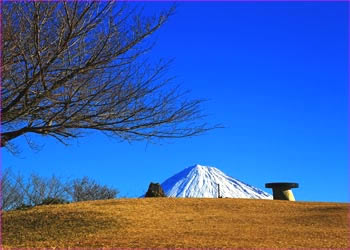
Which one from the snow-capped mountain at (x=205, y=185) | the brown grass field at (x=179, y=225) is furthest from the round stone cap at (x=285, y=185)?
the snow-capped mountain at (x=205, y=185)

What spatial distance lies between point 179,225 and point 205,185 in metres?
17.1

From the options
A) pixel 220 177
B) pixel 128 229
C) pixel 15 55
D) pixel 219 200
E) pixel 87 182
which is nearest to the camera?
pixel 15 55

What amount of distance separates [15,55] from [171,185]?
83.4 feet

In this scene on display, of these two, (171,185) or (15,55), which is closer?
(15,55)

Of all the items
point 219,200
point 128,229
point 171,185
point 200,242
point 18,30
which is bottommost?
point 200,242

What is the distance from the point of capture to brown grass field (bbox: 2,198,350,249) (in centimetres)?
1098

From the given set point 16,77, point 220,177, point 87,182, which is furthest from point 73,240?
point 220,177

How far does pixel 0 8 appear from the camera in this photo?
21.9 ft

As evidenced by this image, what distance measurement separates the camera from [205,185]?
3045cm

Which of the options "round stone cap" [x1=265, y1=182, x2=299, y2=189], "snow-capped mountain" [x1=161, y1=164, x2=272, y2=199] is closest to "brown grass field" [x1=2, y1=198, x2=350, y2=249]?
"round stone cap" [x1=265, y1=182, x2=299, y2=189]

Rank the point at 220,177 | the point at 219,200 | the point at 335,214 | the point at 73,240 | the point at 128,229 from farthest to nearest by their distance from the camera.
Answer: the point at 220,177 → the point at 219,200 → the point at 335,214 → the point at 128,229 → the point at 73,240

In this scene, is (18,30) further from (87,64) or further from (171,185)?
(171,185)

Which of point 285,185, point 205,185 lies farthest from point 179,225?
point 205,185

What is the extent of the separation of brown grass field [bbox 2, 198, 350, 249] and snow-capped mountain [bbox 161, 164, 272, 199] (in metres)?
11.2
